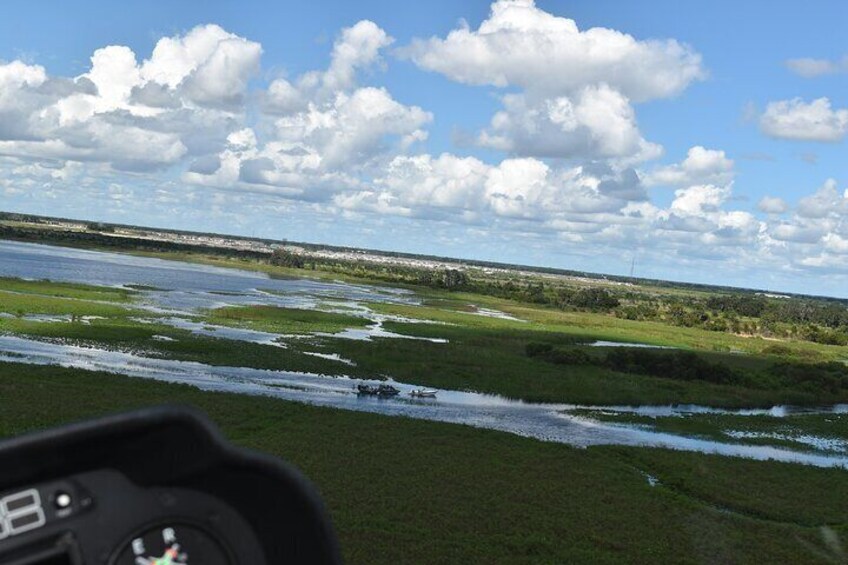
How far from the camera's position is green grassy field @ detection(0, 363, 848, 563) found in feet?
56.5

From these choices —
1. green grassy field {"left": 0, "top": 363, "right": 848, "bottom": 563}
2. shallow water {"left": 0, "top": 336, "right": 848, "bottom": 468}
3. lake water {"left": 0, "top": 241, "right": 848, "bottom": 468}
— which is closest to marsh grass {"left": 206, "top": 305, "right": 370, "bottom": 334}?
lake water {"left": 0, "top": 241, "right": 848, "bottom": 468}

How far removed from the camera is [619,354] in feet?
184

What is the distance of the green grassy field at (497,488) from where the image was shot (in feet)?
56.5

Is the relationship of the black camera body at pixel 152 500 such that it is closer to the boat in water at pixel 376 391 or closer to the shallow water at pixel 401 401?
the shallow water at pixel 401 401

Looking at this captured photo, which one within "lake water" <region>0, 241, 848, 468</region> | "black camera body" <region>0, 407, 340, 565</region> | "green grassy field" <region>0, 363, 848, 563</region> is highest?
"black camera body" <region>0, 407, 340, 565</region>

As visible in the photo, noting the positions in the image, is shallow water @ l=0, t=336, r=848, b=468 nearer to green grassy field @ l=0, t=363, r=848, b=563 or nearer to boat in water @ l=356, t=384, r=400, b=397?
boat in water @ l=356, t=384, r=400, b=397

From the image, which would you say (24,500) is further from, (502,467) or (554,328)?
(554,328)

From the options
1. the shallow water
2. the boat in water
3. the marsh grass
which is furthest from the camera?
the marsh grass

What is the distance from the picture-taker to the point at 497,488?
→ 853 inches

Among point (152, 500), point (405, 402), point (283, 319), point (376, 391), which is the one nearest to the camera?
point (152, 500)

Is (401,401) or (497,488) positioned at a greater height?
(497,488)

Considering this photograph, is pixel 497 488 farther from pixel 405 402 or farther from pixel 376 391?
pixel 376 391

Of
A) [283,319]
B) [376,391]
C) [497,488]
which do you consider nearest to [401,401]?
[376,391]

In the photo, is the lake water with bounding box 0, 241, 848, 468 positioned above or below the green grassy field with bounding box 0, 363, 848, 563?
below
